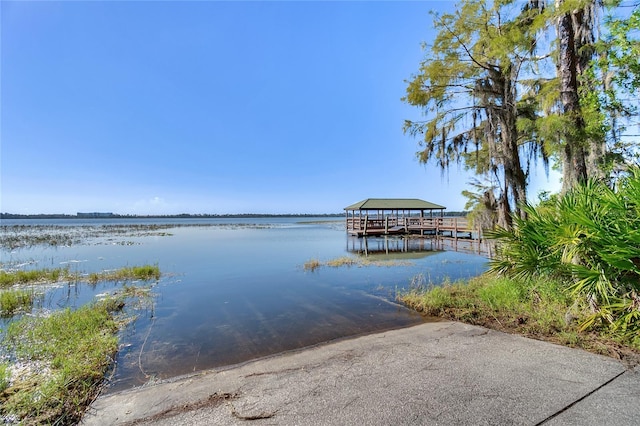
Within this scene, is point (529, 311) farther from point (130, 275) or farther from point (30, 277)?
point (30, 277)

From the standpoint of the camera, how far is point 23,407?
3.11 metres

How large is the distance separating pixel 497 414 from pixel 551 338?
2547mm

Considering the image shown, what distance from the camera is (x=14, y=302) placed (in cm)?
779

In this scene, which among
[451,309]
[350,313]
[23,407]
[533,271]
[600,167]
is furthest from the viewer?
[600,167]

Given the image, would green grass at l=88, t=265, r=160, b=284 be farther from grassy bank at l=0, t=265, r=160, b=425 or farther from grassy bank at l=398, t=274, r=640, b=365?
grassy bank at l=398, t=274, r=640, b=365

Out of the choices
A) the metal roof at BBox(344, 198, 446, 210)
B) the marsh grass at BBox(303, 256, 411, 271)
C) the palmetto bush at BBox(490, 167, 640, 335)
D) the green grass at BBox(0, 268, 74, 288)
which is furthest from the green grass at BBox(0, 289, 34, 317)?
the metal roof at BBox(344, 198, 446, 210)

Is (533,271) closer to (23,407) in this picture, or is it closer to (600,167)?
(600,167)

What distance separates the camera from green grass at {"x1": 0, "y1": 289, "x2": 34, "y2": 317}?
7.50 m

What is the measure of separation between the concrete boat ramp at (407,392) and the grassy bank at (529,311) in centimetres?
42

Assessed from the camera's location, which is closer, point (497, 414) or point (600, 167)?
point (497, 414)

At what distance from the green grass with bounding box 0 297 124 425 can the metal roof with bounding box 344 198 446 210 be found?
2618 centimetres

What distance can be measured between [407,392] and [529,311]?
3776 millimetres

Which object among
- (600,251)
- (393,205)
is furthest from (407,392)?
(393,205)

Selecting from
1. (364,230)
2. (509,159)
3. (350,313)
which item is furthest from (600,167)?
(364,230)
